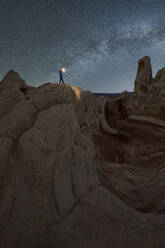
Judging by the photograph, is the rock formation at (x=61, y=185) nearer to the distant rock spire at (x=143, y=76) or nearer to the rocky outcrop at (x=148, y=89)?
the rocky outcrop at (x=148, y=89)

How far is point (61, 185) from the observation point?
1737 millimetres

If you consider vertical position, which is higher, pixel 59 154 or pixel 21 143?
pixel 21 143

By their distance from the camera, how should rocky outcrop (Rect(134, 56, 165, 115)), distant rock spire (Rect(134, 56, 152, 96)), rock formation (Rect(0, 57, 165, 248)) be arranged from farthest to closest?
distant rock spire (Rect(134, 56, 152, 96)) < rocky outcrop (Rect(134, 56, 165, 115)) < rock formation (Rect(0, 57, 165, 248))

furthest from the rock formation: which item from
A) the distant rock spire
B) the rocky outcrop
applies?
the distant rock spire

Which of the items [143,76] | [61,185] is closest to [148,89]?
[143,76]

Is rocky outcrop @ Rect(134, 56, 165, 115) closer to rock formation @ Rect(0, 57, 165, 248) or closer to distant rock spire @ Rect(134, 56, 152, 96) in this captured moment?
distant rock spire @ Rect(134, 56, 152, 96)

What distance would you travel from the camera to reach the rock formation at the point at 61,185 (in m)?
1.40

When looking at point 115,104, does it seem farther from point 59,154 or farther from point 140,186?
point 59,154

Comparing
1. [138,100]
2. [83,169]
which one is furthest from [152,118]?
[83,169]

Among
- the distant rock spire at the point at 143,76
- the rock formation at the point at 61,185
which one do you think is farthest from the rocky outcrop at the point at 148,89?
the rock formation at the point at 61,185

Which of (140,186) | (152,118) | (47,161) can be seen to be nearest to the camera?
(47,161)

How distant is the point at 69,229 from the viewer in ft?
4.74

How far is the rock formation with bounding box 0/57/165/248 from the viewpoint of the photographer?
140cm

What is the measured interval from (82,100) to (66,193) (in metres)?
2.24
